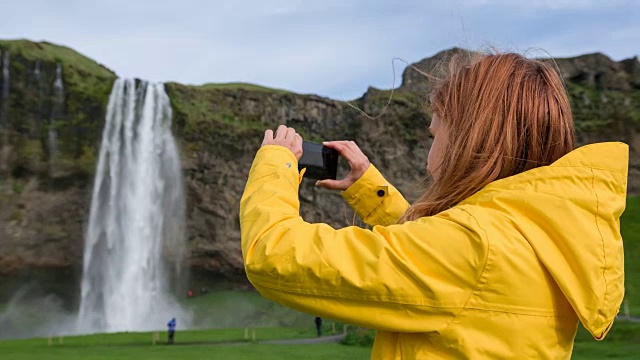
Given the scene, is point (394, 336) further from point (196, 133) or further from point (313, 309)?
point (196, 133)

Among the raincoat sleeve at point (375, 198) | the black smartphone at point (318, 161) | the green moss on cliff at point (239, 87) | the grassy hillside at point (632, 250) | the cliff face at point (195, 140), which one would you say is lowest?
the grassy hillside at point (632, 250)

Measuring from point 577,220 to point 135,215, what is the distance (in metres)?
46.1

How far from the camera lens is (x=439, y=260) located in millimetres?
1989

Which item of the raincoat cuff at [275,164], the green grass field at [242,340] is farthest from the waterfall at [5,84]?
the raincoat cuff at [275,164]

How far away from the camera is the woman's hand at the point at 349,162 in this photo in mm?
3260

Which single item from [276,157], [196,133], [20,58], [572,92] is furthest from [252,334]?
[572,92]

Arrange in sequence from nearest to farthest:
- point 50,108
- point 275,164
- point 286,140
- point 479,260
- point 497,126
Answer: point 479,260
point 497,126
point 275,164
point 286,140
point 50,108

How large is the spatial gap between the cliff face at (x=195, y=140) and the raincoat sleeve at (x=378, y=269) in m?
39.6

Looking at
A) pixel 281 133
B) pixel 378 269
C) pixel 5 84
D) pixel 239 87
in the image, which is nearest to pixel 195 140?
pixel 239 87

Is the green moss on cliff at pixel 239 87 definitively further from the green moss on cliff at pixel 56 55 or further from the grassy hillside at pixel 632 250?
the grassy hillside at pixel 632 250

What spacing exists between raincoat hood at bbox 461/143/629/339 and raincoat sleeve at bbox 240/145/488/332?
0.63 ft

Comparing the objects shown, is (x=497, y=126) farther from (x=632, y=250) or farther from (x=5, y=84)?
(x=632, y=250)

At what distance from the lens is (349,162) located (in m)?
3.45

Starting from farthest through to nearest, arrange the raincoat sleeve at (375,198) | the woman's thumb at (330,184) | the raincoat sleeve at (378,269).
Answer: the raincoat sleeve at (375,198), the woman's thumb at (330,184), the raincoat sleeve at (378,269)
